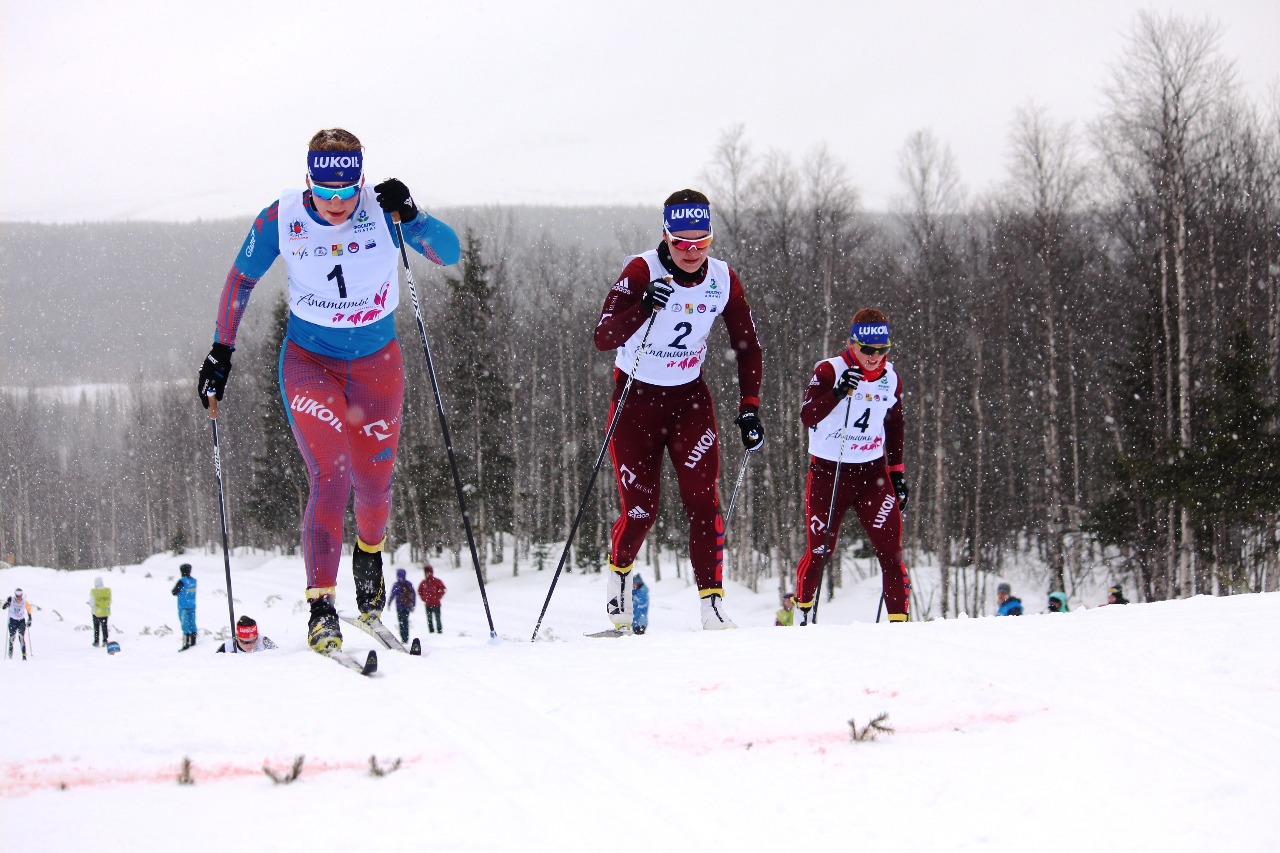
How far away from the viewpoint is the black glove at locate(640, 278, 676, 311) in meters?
4.99

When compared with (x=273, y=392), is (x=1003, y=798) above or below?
below

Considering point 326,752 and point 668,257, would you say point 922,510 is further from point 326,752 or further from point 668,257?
point 326,752

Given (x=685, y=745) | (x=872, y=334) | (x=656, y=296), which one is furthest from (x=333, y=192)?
(x=872, y=334)

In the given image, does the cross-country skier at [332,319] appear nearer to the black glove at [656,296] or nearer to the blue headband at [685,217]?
the black glove at [656,296]

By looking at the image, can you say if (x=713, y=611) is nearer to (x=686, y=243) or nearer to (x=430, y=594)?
(x=686, y=243)

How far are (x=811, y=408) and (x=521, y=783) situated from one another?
5.01 metres

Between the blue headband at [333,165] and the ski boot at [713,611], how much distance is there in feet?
9.70

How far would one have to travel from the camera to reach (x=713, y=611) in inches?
212

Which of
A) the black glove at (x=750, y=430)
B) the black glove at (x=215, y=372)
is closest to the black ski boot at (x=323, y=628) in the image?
the black glove at (x=215, y=372)

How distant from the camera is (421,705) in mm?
3037

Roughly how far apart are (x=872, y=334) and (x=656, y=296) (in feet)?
8.73

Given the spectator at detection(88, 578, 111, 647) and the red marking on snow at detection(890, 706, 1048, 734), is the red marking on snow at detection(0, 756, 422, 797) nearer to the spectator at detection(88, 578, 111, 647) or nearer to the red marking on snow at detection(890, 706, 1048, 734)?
the red marking on snow at detection(890, 706, 1048, 734)

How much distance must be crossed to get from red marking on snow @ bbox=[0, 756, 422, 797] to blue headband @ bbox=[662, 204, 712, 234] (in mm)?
3408

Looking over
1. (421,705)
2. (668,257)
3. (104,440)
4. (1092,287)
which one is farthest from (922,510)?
(104,440)
